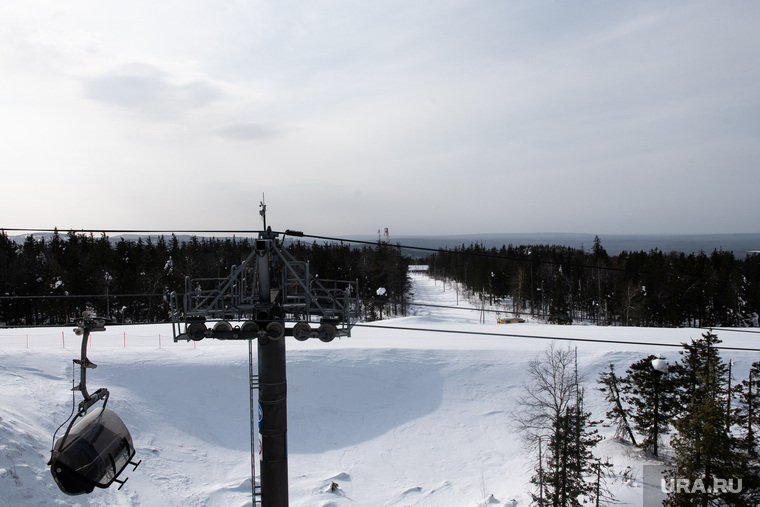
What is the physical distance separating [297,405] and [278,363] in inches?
709

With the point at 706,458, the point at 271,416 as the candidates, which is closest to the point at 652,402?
the point at 706,458

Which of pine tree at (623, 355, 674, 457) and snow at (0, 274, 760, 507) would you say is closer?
snow at (0, 274, 760, 507)

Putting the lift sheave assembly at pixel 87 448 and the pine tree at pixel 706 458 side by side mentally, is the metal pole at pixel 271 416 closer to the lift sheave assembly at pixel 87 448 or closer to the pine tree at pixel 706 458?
the lift sheave assembly at pixel 87 448

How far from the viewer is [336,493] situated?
18594 millimetres

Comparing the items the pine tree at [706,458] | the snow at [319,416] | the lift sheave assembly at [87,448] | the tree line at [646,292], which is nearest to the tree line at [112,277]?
the tree line at [646,292]

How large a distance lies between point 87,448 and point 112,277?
5741 centimetres

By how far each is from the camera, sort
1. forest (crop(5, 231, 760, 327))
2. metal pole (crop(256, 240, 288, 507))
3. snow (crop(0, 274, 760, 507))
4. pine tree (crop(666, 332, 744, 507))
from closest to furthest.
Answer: metal pole (crop(256, 240, 288, 507)) < pine tree (crop(666, 332, 744, 507)) < snow (crop(0, 274, 760, 507)) < forest (crop(5, 231, 760, 327))

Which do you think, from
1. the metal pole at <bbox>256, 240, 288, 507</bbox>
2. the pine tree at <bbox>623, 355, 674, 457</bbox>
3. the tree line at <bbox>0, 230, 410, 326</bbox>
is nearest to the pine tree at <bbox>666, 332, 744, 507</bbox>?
the pine tree at <bbox>623, 355, 674, 457</bbox>

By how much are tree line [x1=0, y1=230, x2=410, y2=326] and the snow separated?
15896 mm

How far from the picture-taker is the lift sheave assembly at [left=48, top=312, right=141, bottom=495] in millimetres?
6370

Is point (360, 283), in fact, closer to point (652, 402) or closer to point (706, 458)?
point (652, 402)

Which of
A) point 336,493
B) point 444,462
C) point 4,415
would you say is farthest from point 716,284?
point 4,415

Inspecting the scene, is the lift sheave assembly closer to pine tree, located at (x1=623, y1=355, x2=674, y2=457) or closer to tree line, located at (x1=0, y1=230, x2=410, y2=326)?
pine tree, located at (x1=623, y1=355, x2=674, y2=457)

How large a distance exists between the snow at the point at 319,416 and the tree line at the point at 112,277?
1590 cm
